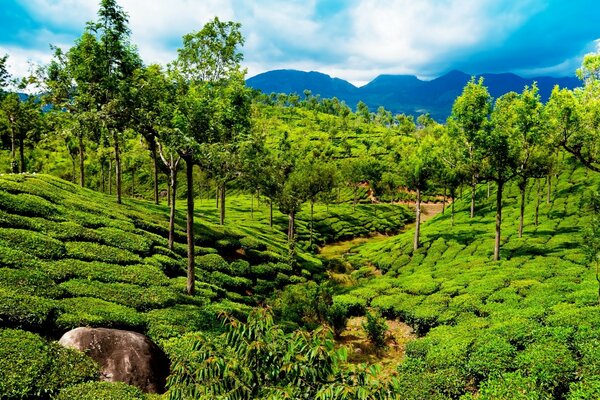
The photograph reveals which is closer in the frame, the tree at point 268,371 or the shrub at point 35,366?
the tree at point 268,371

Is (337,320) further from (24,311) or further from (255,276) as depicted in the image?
(24,311)

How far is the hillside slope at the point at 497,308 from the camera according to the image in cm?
1454

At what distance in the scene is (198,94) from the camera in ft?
68.4

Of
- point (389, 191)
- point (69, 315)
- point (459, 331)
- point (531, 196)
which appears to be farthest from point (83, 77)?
point (389, 191)

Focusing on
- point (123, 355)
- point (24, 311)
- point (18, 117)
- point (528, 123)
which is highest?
point (18, 117)

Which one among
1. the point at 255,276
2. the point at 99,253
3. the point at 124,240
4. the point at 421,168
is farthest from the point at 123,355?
the point at 421,168

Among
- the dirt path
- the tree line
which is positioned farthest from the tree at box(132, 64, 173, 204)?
the dirt path

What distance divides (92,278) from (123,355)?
25.3ft

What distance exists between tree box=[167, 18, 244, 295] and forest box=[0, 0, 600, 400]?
0.50ft

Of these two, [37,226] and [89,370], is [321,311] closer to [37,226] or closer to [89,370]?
[89,370]

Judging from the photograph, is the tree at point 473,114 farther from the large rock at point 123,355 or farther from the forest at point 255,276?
the large rock at point 123,355

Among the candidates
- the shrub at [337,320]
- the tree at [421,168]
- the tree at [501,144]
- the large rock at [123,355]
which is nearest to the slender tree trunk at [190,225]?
the large rock at [123,355]

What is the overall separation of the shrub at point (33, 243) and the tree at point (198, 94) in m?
7.51

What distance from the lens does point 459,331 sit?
2102cm
